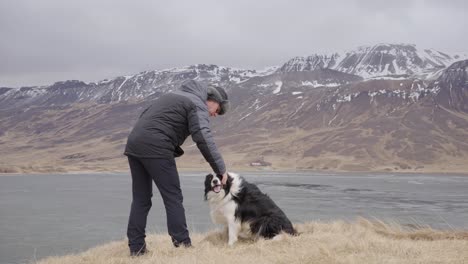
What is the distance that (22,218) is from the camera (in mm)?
23594

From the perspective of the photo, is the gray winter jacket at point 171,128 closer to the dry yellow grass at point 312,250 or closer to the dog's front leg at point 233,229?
the dry yellow grass at point 312,250

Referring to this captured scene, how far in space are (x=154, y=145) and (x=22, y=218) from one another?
62.1 feet

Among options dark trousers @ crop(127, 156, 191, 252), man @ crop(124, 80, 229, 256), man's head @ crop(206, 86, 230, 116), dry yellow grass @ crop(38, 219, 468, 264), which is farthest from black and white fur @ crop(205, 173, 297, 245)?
man's head @ crop(206, 86, 230, 116)

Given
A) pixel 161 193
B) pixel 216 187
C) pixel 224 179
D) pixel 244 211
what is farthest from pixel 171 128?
pixel 244 211

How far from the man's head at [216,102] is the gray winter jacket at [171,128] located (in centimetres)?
25

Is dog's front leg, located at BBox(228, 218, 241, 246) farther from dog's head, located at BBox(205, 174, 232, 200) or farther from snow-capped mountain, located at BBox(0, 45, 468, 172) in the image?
snow-capped mountain, located at BBox(0, 45, 468, 172)

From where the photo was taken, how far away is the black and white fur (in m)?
7.90

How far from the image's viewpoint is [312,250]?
6629 millimetres

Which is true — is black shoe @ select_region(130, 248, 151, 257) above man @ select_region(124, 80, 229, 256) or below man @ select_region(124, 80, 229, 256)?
below

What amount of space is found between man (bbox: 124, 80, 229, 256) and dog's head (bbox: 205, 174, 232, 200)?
0.56 metres

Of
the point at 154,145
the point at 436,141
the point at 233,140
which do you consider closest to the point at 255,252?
the point at 154,145

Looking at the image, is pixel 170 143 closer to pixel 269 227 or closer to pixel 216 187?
pixel 216 187

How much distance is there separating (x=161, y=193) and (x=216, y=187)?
1.04m

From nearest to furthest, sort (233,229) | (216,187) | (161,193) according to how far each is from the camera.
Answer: (161,193) → (216,187) → (233,229)
